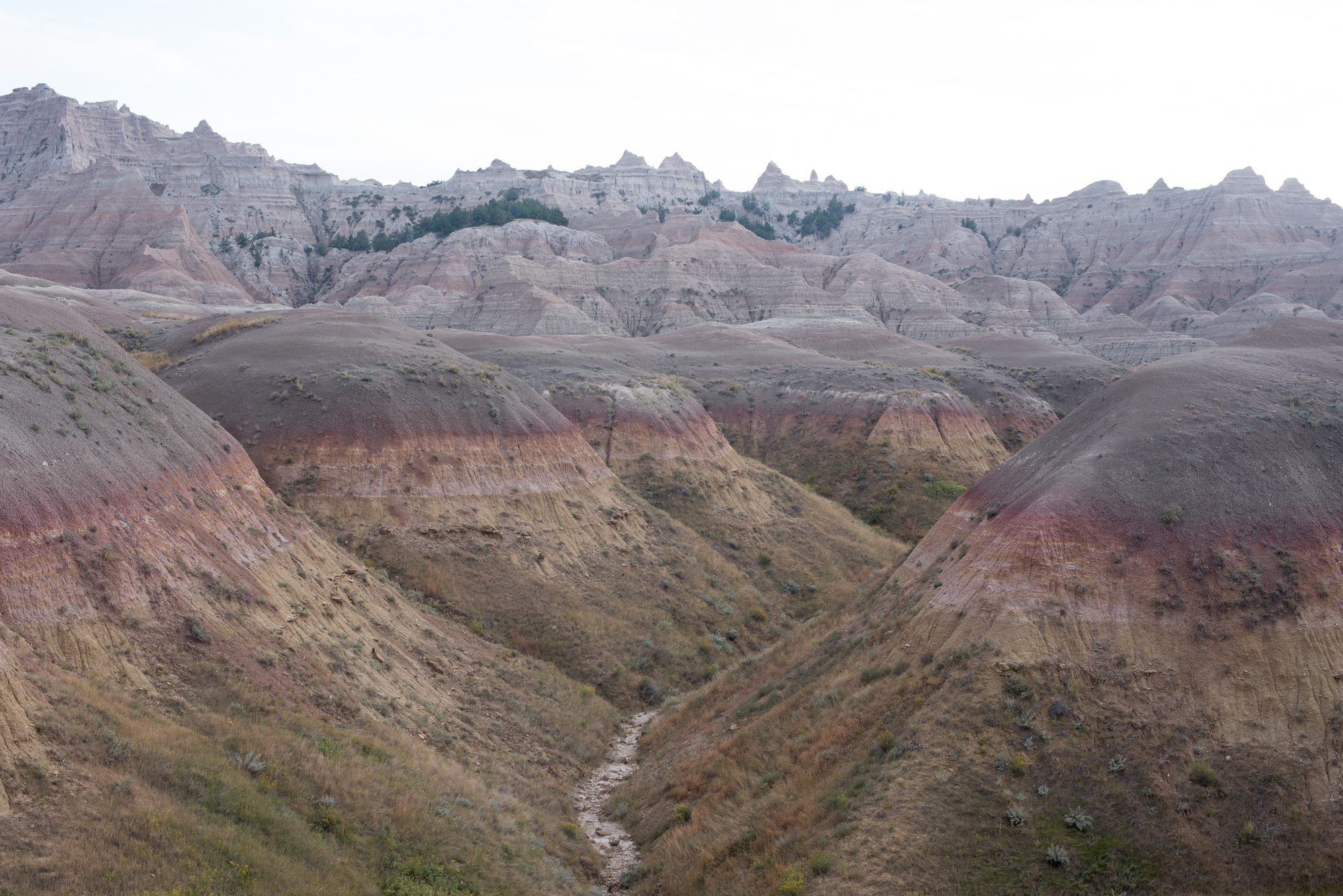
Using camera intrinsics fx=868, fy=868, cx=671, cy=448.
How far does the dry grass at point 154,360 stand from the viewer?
42.7 m

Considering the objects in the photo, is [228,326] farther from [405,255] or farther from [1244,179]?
[1244,179]

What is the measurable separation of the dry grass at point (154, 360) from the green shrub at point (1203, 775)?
44045 mm

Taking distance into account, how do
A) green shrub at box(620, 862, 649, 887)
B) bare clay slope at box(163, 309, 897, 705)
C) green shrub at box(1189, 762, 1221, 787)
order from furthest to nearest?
1. bare clay slope at box(163, 309, 897, 705)
2. green shrub at box(620, 862, 649, 887)
3. green shrub at box(1189, 762, 1221, 787)

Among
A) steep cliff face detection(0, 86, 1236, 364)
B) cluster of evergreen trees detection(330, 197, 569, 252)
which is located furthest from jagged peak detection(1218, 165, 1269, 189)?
cluster of evergreen trees detection(330, 197, 569, 252)

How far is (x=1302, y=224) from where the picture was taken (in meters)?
153

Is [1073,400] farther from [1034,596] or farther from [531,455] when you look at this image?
[1034,596]

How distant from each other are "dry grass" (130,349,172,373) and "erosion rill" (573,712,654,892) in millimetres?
30250

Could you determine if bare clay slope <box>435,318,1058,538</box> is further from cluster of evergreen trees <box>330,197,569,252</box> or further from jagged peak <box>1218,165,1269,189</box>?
jagged peak <box>1218,165,1269,189</box>

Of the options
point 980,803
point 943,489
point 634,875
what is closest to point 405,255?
point 943,489

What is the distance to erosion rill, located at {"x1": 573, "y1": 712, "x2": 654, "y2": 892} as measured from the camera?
19844 mm

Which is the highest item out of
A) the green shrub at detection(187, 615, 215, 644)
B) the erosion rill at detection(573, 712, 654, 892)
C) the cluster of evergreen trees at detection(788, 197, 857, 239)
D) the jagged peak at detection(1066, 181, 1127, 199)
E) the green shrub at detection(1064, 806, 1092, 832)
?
the jagged peak at detection(1066, 181, 1127, 199)

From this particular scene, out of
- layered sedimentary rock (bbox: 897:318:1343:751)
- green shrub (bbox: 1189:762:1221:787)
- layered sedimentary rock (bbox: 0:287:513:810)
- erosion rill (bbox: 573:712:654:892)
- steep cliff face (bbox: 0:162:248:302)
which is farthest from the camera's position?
steep cliff face (bbox: 0:162:248:302)


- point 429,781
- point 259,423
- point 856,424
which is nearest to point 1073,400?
point 856,424

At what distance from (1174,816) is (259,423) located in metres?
33.1
